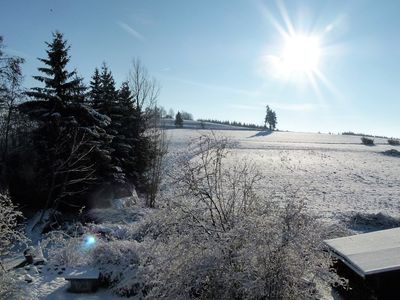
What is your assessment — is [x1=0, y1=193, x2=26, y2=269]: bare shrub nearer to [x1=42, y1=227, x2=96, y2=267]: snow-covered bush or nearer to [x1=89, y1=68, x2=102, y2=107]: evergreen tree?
[x1=42, y1=227, x2=96, y2=267]: snow-covered bush

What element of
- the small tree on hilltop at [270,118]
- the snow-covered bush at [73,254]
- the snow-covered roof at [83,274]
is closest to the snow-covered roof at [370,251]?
the snow-covered roof at [83,274]

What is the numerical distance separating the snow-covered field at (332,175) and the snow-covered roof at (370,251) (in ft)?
17.4

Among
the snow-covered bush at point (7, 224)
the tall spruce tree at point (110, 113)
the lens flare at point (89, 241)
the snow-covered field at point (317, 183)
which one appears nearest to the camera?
the snow-covered bush at point (7, 224)

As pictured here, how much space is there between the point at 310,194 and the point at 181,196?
20993 millimetres

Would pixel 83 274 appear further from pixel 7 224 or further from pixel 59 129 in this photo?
pixel 59 129

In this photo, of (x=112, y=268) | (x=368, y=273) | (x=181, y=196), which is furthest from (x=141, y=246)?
(x=368, y=273)

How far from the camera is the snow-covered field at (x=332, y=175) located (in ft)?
86.5

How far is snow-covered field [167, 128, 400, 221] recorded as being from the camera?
26.4 m

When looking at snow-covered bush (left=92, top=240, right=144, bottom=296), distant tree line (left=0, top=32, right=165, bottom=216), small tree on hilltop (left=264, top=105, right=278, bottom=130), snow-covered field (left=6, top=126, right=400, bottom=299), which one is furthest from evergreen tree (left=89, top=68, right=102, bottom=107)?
small tree on hilltop (left=264, top=105, right=278, bottom=130)

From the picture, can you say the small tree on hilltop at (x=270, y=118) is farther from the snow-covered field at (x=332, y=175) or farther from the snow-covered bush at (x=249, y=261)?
the snow-covered bush at (x=249, y=261)

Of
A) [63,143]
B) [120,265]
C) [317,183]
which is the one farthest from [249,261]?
[317,183]

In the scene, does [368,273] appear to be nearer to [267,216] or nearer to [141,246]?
[267,216]

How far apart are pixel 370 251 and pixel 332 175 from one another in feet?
93.8

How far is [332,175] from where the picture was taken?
37.0 m
